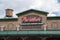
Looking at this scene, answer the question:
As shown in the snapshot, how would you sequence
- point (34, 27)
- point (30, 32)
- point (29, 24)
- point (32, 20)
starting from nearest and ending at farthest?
point (30, 32) → point (34, 27) → point (29, 24) → point (32, 20)

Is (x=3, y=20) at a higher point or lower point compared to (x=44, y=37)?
higher

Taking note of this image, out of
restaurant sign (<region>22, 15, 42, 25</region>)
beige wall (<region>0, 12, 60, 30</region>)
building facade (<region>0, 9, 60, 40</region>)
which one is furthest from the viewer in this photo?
restaurant sign (<region>22, 15, 42, 25</region>)

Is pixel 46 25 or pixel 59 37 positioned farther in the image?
pixel 46 25

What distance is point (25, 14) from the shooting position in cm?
3962

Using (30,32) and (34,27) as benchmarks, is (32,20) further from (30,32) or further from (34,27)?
(30,32)

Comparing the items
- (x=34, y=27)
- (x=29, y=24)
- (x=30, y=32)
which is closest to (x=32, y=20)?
(x=29, y=24)

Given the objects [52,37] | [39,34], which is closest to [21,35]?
Result: [39,34]

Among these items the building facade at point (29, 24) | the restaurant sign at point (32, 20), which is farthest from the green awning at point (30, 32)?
the restaurant sign at point (32, 20)

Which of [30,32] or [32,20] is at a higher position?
[32,20]

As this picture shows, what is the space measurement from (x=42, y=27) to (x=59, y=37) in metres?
4.04

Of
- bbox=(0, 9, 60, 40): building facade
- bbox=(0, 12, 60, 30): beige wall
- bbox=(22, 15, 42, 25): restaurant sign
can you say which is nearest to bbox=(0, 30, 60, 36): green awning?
bbox=(0, 9, 60, 40): building facade

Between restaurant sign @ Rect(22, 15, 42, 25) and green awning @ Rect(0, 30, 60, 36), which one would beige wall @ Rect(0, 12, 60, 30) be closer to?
restaurant sign @ Rect(22, 15, 42, 25)

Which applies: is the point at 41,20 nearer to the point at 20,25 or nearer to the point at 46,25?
the point at 46,25

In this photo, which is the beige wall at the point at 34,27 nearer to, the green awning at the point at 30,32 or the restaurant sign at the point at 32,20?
the restaurant sign at the point at 32,20
